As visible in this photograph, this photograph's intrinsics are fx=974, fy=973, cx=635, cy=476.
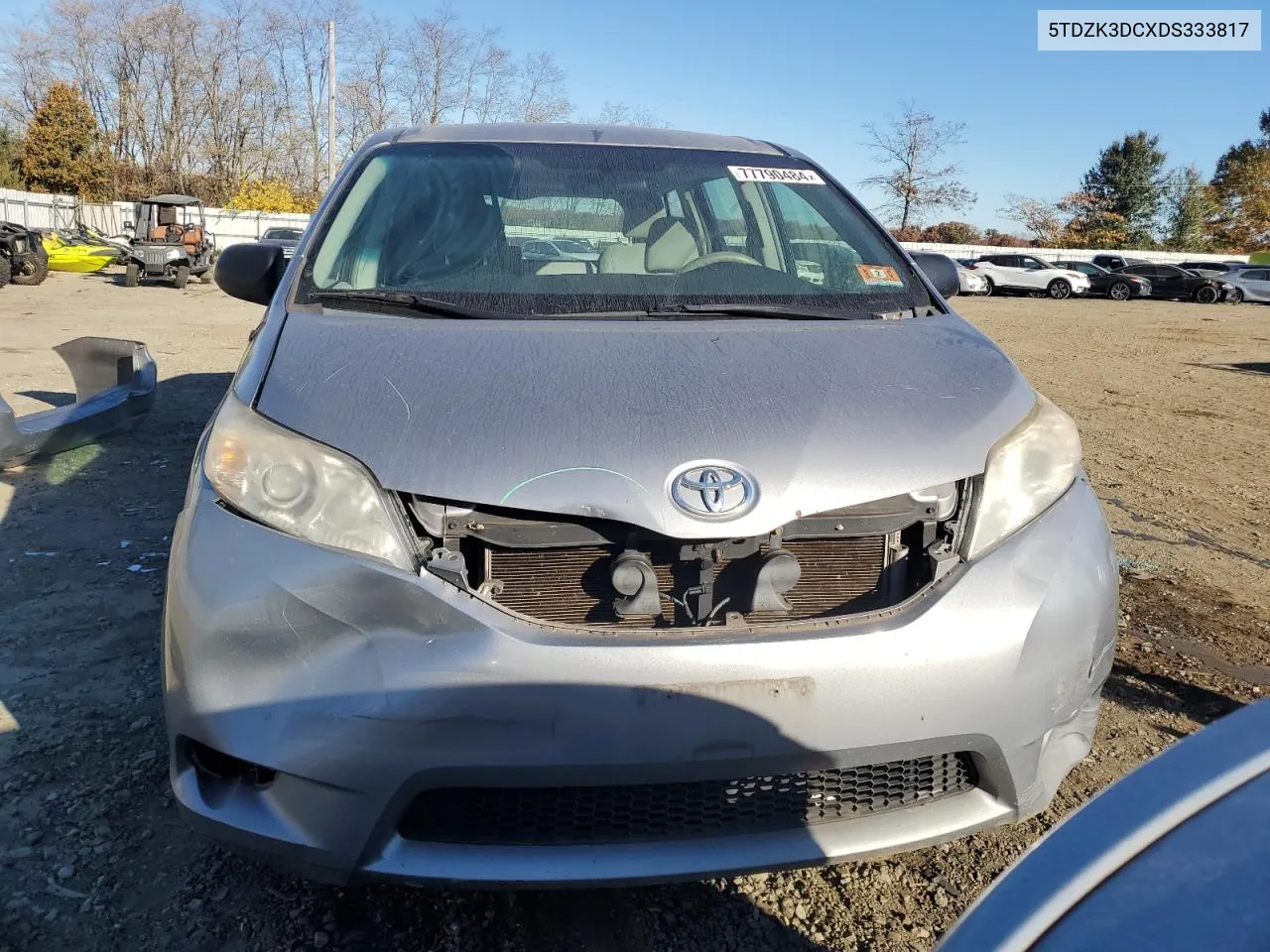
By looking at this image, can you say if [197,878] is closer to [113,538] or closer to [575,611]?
[575,611]

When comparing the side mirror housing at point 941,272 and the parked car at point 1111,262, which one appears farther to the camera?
the parked car at point 1111,262

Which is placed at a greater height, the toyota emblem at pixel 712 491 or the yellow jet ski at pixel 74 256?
the yellow jet ski at pixel 74 256

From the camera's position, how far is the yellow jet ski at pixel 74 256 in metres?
21.7

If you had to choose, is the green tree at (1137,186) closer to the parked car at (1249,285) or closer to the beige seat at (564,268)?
the parked car at (1249,285)

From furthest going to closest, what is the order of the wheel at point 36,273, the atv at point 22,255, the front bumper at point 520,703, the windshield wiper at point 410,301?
the wheel at point 36,273, the atv at point 22,255, the windshield wiper at point 410,301, the front bumper at point 520,703

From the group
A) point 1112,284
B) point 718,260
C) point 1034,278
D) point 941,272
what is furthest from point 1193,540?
point 1112,284

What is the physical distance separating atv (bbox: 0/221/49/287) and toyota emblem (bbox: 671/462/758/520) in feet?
68.7

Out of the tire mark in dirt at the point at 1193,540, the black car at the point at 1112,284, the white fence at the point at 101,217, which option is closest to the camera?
the tire mark in dirt at the point at 1193,540

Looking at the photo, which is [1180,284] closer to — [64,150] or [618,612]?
[618,612]

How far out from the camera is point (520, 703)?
5.11ft

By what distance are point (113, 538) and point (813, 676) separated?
3.62 meters

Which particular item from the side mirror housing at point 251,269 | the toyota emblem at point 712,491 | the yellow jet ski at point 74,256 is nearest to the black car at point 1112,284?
the yellow jet ski at point 74,256

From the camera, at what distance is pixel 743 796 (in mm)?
1720

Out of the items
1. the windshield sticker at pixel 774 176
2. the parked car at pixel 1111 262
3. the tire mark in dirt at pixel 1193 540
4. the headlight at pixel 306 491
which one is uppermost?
the parked car at pixel 1111 262
